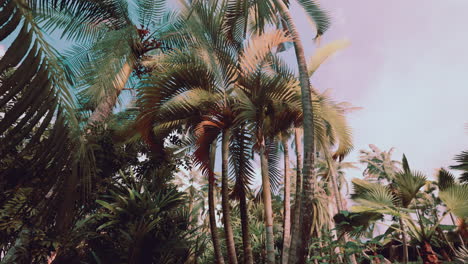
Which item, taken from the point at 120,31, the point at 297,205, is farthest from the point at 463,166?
the point at 120,31

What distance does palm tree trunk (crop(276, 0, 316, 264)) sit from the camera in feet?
11.3

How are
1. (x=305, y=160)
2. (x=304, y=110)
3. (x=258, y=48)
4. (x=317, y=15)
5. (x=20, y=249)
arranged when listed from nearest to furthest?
(x=305, y=160) → (x=304, y=110) → (x=20, y=249) → (x=258, y=48) → (x=317, y=15)

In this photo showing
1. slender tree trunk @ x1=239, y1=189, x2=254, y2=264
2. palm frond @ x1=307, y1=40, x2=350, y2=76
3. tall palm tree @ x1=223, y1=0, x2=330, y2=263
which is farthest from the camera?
palm frond @ x1=307, y1=40, x2=350, y2=76

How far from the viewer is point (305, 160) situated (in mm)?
3947

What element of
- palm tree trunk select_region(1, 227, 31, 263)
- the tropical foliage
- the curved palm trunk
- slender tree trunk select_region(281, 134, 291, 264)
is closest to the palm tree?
the tropical foliage

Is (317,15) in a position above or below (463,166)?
above

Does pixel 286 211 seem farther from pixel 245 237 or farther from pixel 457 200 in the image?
pixel 457 200

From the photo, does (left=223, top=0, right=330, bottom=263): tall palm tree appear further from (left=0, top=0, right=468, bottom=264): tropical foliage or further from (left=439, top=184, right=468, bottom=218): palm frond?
(left=439, top=184, right=468, bottom=218): palm frond

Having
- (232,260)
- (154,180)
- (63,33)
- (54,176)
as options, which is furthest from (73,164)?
(63,33)

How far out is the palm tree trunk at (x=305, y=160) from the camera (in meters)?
3.45

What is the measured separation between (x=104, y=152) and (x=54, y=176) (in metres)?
5.47

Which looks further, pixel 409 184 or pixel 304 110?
pixel 409 184

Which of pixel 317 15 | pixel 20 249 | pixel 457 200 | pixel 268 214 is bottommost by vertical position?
pixel 20 249

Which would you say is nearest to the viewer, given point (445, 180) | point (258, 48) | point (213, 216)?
point (258, 48)
